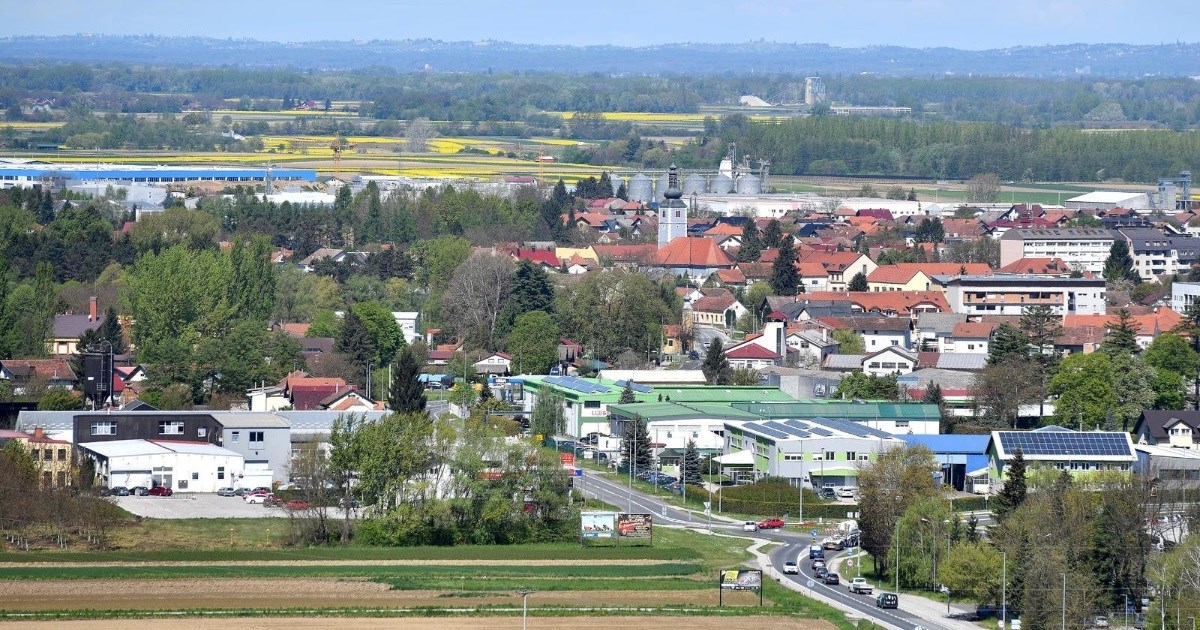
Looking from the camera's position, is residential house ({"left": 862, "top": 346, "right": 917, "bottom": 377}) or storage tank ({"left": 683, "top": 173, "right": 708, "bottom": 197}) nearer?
residential house ({"left": 862, "top": 346, "right": 917, "bottom": 377})

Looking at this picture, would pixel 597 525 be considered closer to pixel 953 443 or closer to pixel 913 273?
pixel 953 443

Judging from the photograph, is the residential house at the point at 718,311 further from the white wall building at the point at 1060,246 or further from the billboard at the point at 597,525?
the billboard at the point at 597,525

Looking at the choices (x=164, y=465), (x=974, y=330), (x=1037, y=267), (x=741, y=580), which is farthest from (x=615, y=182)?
(x=741, y=580)

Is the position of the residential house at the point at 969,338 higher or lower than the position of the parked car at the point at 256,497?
lower

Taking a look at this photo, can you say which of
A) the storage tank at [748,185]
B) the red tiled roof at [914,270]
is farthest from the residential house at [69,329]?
the storage tank at [748,185]

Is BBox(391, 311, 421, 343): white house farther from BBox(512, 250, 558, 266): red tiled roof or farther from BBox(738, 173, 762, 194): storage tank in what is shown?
BBox(738, 173, 762, 194): storage tank

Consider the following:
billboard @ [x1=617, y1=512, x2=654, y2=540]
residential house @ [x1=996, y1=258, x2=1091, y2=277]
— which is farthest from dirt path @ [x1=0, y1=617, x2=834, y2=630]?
residential house @ [x1=996, y1=258, x2=1091, y2=277]
